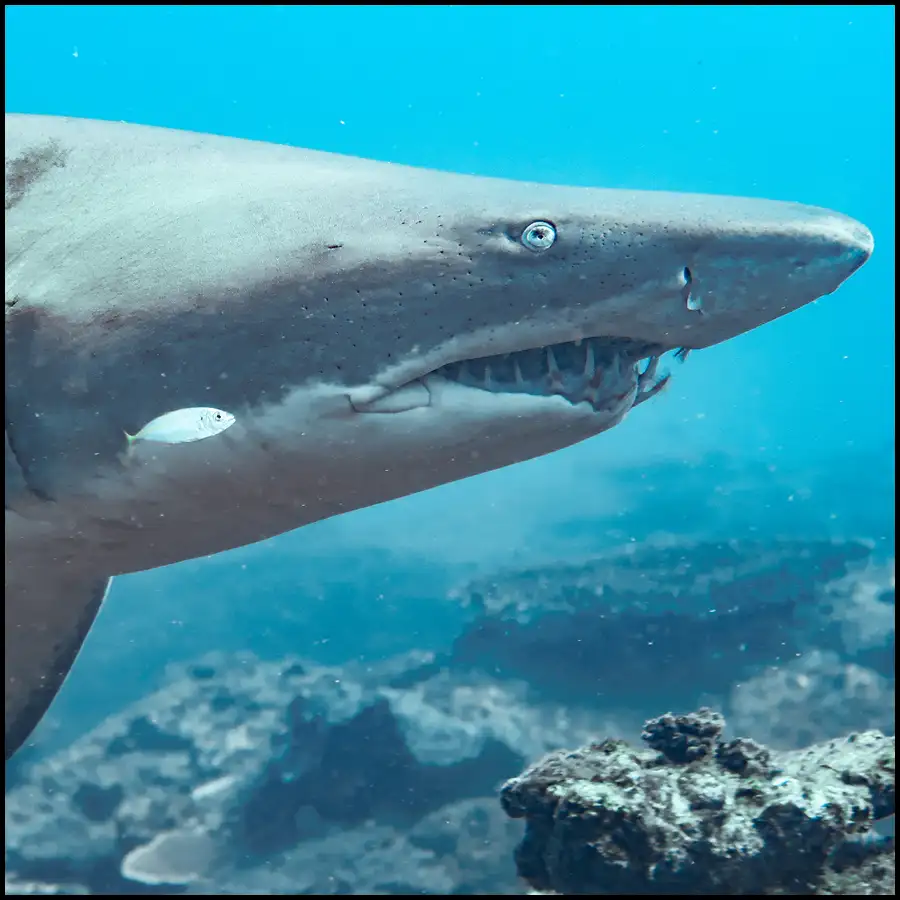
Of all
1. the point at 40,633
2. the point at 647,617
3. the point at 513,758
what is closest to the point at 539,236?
the point at 40,633

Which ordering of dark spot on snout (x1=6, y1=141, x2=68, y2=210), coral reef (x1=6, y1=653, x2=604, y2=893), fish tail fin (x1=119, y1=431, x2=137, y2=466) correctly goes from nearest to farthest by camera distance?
fish tail fin (x1=119, y1=431, x2=137, y2=466) < dark spot on snout (x1=6, y1=141, x2=68, y2=210) < coral reef (x1=6, y1=653, x2=604, y2=893)

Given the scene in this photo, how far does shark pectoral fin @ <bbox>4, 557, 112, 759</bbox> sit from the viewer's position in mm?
2658

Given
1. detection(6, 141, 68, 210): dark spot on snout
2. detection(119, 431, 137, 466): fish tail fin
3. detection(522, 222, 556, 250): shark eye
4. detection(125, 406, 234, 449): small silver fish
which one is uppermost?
detection(6, 141, 68, 210): dark spot on snout

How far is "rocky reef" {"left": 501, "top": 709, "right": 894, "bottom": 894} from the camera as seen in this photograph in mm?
3299

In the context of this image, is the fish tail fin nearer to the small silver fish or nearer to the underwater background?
the small silver fish

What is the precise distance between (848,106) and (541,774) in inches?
3447

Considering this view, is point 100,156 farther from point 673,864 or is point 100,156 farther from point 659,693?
point 659,693

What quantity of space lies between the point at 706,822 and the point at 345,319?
2752 millimetres

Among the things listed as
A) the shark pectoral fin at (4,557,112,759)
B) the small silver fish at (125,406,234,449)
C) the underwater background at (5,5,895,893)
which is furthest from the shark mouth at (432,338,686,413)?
the shark pectoral fin at (4,557,112,759)

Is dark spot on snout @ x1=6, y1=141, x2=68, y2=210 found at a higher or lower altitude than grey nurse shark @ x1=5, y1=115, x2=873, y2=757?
higher

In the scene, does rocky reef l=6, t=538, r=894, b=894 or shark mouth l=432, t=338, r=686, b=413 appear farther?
rocky reef l=6, t=538, r=894, b=894

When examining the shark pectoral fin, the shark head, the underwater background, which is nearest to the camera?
the shark head

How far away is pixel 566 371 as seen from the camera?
1844mm

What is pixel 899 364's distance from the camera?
6750 centimetres
